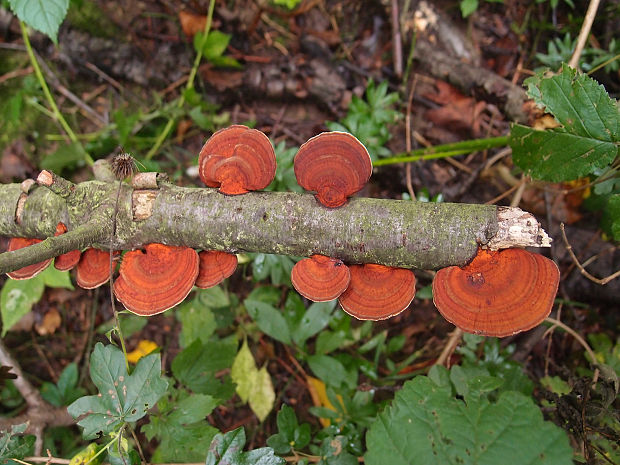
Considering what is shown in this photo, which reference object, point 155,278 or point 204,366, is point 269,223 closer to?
point 155,278

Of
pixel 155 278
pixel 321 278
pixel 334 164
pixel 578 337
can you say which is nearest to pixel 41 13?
pixel 155 278

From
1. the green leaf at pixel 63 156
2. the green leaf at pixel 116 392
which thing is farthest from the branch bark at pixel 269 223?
the green leaf at pixel 63 156

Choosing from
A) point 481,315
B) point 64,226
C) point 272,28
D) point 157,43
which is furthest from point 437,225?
point 157,43

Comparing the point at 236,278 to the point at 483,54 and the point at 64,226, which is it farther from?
the point at 483,54

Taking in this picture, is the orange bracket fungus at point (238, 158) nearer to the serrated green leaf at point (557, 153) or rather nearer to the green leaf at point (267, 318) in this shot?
the green leaf at point (267, 318)

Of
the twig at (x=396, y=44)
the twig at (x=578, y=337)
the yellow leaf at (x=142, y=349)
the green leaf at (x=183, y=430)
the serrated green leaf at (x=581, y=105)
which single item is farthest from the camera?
the twig at (x=396, y=44)

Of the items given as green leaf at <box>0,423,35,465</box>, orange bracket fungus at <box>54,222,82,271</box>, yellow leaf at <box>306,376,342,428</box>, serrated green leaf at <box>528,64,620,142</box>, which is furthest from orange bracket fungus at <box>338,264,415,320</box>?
green leaf at <box>0,423,35,465</box>
